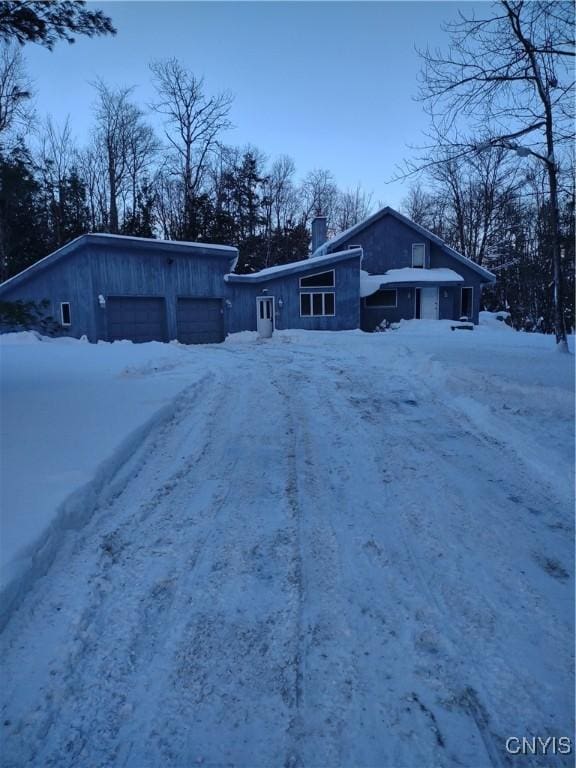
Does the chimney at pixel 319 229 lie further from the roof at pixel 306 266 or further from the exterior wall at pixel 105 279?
the exterior wall at pixel 105 279

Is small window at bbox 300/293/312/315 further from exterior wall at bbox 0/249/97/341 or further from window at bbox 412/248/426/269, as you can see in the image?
exterior wall at bbox 0/249/97/341

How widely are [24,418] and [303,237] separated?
31.9 m

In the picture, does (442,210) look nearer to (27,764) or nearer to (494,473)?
(494,473)

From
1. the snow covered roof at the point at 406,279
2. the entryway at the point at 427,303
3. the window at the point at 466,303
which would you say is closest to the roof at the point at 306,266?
the snow covered roof at the point at 406,279

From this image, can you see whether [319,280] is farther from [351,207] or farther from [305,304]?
[351,207]

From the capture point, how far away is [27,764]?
151 centimetres

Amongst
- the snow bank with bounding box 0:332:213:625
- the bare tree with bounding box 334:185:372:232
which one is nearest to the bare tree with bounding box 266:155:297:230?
the bare tree with bounding box 334:185:372:232

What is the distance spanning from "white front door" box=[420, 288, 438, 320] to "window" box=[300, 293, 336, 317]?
5.04 m

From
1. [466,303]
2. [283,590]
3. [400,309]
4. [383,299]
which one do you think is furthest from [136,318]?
[466,303]

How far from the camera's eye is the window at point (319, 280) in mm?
19984

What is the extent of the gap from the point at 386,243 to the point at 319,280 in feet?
16.9

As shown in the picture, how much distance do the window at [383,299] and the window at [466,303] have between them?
13.2 ft

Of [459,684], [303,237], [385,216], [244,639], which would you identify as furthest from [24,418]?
[303,237]

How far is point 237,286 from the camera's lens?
64.3 feet
